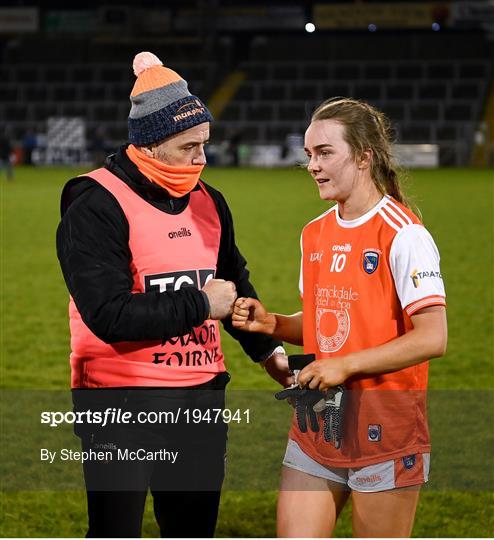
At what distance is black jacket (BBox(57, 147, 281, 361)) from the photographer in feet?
11.3

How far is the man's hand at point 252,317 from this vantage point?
147 inches

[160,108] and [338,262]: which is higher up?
[160,108]

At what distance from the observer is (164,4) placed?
59.8m

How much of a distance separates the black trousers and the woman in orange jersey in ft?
1.07

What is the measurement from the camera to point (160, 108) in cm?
364

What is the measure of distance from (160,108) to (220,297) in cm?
68

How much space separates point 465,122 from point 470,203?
74.6ft

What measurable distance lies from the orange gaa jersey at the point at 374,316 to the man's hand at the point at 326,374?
17cm

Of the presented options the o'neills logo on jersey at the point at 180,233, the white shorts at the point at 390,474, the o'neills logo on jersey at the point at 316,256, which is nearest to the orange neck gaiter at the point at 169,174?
the o'neills logo on jersey at the point at 180,233

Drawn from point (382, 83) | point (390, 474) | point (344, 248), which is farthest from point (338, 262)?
point (382, 83)

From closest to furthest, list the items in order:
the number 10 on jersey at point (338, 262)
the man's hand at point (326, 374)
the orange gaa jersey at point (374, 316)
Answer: the man's hand at point (326, 374) < the orange gaa jersey at point (374, 316) < the number 10 on jersey at point (338, 262)

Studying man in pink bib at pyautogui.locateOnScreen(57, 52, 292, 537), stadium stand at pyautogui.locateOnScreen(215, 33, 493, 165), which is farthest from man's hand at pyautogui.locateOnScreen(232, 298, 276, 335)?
stadium stand at pyautogui.locateOnScreen(215, 33, 493, 165)

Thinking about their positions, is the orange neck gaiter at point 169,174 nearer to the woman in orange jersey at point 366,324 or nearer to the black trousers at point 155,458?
the woman in orange jersey at point 366,324

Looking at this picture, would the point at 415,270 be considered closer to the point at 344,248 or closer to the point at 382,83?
the point at 344,248
